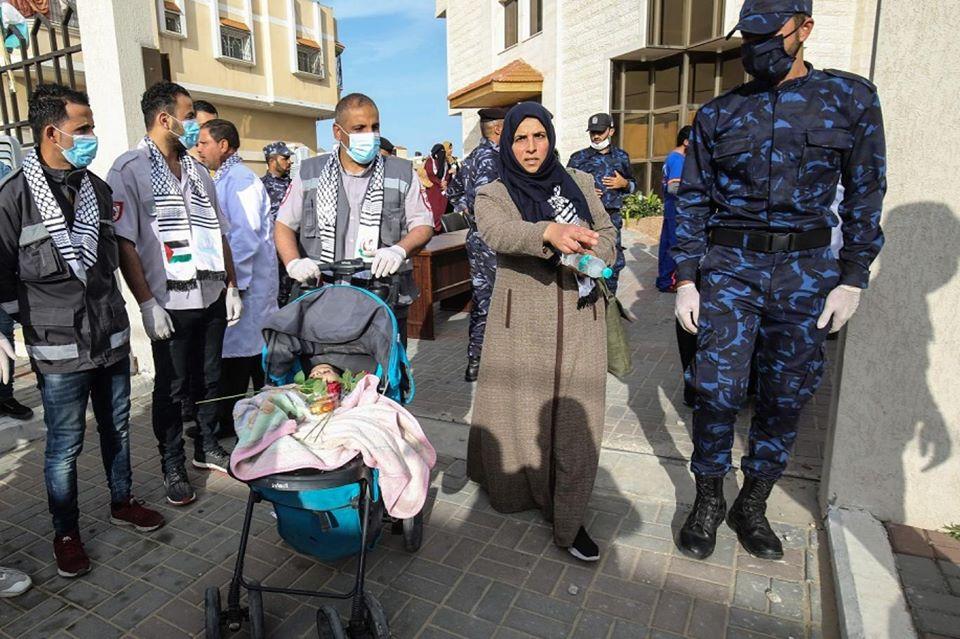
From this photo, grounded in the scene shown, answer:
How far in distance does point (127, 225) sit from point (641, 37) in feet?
41.9

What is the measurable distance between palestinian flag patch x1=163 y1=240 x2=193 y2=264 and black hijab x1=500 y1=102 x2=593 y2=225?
6.10 ft

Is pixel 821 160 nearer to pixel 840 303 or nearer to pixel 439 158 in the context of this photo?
pixel 840 303

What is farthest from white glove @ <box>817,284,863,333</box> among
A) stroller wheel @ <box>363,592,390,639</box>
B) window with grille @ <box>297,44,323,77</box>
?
window with grille @ <box>297,44,323,77</box>

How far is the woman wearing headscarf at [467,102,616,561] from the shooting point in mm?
2770

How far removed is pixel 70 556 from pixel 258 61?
29017 millimetres

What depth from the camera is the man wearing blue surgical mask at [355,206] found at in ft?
10.7

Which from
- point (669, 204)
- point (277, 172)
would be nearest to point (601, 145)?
point (669, 204)

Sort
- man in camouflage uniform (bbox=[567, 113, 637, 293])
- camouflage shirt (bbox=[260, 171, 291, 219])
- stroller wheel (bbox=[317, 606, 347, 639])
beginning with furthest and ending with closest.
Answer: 1. man in camouflage uniform (bbox=[567, 113, 637, 293])
2. camouflage shirt (bbox=[260, 171, 291, 219])
3. stroller wheel (bbox=[317, 606, 347, 639])

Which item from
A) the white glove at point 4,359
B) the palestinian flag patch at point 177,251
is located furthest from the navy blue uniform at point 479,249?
the white glove at point 4,359

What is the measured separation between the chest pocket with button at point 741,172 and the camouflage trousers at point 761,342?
0.22m

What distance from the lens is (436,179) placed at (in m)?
9.88

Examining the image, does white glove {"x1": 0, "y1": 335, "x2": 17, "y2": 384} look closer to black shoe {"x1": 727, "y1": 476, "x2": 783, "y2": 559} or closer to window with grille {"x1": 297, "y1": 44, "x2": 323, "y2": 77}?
black shoe {"x1": 727, "y1": 476, "x2": 783, "y2": 559}

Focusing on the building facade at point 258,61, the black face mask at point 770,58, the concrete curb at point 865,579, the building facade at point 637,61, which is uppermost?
the building facade at point 258,61

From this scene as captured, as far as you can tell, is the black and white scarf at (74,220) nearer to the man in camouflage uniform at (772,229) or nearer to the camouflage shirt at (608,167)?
the man in camouflage uniform at (772,229)
